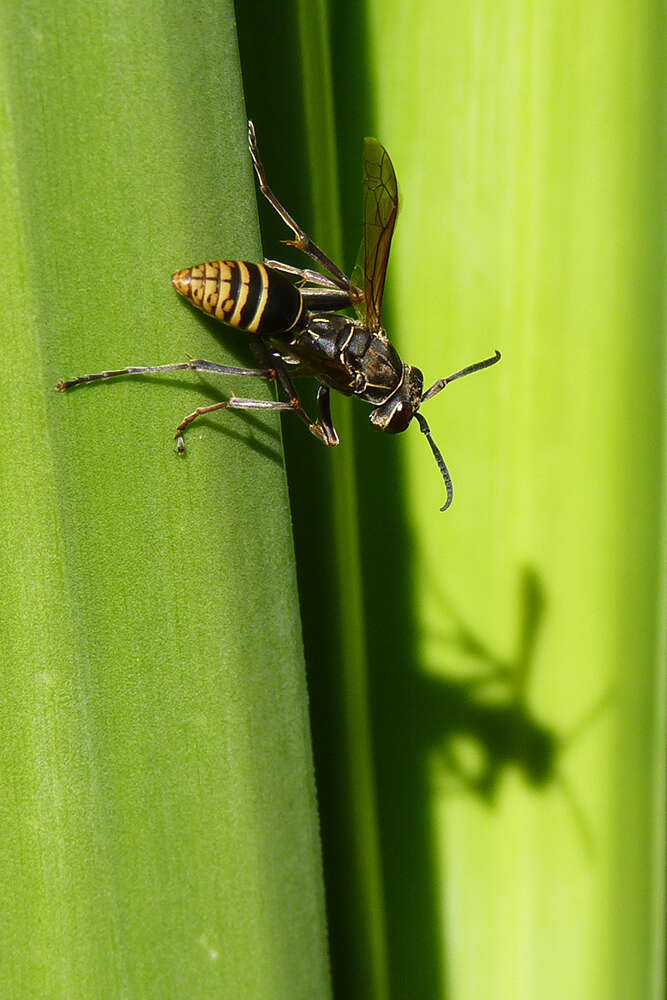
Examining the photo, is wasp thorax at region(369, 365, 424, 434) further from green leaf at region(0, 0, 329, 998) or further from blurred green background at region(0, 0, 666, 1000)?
green leaf at region(0, 0, 329, 998)

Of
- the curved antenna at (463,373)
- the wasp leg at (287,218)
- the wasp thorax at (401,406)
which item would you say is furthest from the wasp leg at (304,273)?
the curved antenna at (463,373)

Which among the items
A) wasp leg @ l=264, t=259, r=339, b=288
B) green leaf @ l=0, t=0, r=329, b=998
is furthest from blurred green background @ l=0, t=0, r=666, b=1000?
wasp leg @ l=264, t=259, r=339, b=288

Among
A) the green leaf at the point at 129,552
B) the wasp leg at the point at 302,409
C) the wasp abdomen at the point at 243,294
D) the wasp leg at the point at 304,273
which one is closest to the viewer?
the green leaf at the point at 129,552

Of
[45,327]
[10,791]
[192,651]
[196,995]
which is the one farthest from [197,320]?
[196,995]

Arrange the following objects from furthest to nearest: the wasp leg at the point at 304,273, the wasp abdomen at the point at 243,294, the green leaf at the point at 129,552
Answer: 1. the wasp leg at the point at 304,273
2. the wasp abdomen at the point at 243,294
3. the green leaf at the point at 129,552

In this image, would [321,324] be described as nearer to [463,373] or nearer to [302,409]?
[302,409]

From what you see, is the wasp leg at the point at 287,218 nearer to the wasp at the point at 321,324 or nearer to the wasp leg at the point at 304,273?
the wasp at the point at 321,324

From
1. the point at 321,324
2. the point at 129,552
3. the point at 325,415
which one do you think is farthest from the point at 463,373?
the point at 321,324
